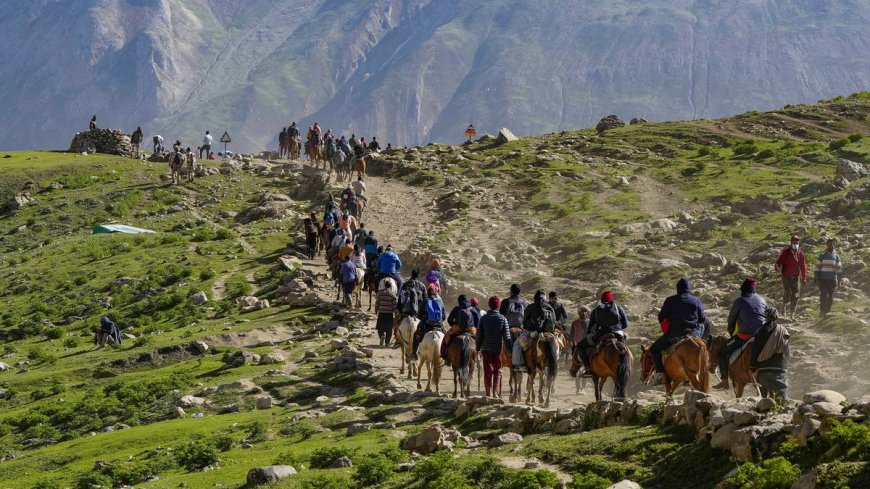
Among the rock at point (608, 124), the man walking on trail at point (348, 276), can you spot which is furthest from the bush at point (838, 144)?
the man walking on trail at point (348, 276)

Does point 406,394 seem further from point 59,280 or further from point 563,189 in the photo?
point 563,189

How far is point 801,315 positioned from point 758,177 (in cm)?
2230

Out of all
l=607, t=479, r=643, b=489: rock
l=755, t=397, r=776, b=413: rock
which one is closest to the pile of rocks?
l=755, t=397, r=776, b=413: rock

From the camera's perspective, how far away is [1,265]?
53.0m

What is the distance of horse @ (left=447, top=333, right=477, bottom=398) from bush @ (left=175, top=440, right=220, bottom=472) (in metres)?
5.44

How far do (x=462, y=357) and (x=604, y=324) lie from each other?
3738mm

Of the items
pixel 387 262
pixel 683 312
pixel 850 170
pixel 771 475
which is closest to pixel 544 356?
pixel 683 312

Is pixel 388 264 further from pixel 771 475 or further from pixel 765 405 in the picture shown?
pixel 771 475

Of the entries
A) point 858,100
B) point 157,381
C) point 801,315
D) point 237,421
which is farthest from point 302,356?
point 858,100

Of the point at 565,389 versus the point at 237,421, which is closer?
the point at 237,421

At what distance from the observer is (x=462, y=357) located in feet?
79.3

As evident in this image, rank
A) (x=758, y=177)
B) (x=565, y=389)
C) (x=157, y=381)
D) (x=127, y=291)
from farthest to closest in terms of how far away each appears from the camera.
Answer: (x=758, y=177)
(x=127, y=291)
(x=157, y=381)
(x=565, y=389)

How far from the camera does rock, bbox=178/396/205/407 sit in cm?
2750

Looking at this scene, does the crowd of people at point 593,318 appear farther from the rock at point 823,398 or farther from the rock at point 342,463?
the rock at point 342,463
